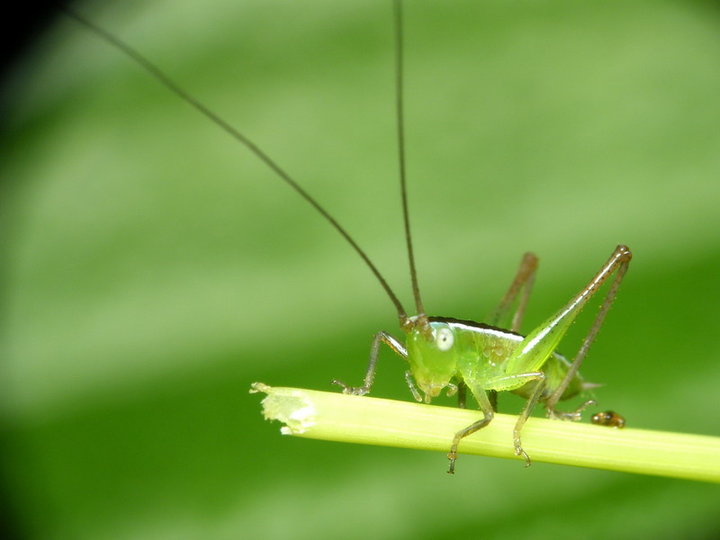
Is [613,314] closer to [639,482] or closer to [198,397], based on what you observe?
[639,482]

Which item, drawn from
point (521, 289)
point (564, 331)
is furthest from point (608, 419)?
point (521, 289)

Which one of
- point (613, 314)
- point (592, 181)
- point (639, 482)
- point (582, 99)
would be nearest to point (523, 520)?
point (639, 482)

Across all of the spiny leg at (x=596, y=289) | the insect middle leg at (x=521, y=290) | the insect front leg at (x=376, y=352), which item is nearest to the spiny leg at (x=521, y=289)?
the insect middle leg at (x=521, y=290)

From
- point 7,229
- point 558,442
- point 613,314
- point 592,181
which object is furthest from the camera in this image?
point 7,229

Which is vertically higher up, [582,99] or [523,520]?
[582,99]

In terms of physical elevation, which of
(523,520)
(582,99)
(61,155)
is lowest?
(523,520)

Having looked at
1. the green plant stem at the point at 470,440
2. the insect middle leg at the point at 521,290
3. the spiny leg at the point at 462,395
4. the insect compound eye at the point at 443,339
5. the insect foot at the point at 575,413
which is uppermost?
the insect middle leg at the point at 521,290

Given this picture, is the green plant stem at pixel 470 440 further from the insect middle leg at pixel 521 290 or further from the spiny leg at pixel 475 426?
the insect middle leg at pixel 521 290

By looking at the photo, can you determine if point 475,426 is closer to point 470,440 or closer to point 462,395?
point 470,440
